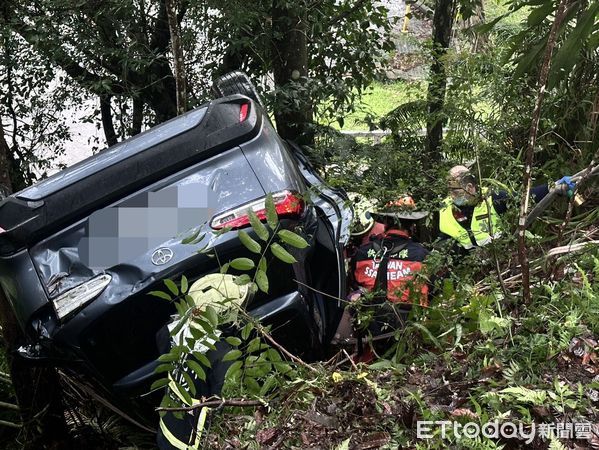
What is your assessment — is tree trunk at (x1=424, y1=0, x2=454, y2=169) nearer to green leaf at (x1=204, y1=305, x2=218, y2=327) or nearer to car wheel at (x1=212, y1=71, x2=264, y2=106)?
car wheel at (x1=212, y1=71, x2=264, y2=106)

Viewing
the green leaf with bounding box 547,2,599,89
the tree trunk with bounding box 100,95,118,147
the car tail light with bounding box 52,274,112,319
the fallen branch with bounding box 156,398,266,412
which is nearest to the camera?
the fallen branch with bounding box 156,398,266,412

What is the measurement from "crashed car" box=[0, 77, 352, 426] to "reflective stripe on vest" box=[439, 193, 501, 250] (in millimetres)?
719

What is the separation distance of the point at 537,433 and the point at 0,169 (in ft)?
10.3

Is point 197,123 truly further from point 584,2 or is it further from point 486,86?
point 584,2

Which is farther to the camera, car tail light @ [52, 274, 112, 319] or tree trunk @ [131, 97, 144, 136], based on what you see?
tree trunk @ [131, 97, 144, 136]

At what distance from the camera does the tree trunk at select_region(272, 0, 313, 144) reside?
5047 mm

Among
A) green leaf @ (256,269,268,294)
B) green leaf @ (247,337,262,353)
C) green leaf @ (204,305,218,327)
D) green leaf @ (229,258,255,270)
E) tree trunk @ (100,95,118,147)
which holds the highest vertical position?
green leaf @ (229,258,255,270)

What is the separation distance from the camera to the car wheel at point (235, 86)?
4539mm

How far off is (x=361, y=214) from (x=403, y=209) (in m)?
0.55

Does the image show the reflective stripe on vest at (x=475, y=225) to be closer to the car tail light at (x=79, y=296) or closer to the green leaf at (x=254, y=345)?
the green leaf at (x=254, y=345)

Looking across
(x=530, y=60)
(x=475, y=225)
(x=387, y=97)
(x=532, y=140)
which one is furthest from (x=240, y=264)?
(x=387, y=97)

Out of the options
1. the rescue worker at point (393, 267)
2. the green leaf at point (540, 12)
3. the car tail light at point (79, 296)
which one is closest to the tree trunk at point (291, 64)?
the rescue worker at point (393, 267)

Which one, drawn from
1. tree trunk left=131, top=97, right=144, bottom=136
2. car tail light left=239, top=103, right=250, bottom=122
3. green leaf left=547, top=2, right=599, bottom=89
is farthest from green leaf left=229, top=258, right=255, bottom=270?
tree trunk left=131, top=97, right=144, bottom=136

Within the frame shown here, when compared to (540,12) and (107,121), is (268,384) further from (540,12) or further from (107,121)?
(107,121)
